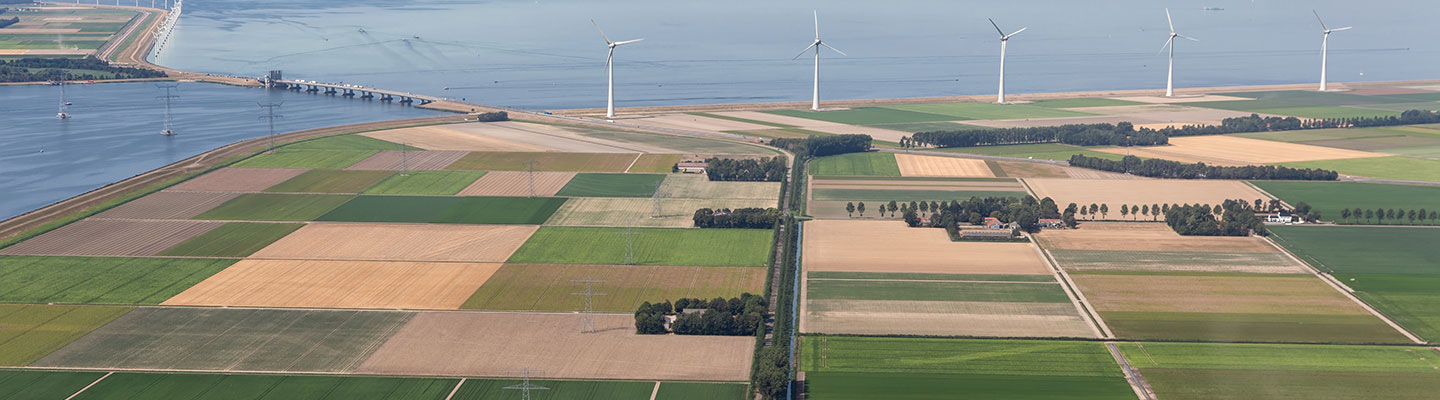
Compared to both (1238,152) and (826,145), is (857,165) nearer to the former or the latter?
(826,145)

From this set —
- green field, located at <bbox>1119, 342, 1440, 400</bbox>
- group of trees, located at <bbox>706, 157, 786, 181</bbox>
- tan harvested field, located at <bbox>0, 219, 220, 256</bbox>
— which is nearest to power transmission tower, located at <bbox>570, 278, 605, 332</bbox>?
green field, located at <bbox>1119, 342, 1440, 400</bbox>

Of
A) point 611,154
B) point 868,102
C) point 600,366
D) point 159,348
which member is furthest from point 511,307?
point 868,102

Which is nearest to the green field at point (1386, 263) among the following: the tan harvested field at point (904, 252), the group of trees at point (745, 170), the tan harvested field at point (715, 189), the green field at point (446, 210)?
the tan harvested field at point (904, 252)

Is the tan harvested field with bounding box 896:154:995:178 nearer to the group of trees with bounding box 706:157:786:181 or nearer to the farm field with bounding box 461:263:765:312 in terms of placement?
the group of trees with bounding box 706:157:786:181

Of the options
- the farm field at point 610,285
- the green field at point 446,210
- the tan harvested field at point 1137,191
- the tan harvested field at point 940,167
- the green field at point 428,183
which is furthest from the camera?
the tan harvested field at point 940,167

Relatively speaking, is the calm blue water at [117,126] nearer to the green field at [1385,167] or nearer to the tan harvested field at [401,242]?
the tan harvested field at [401,242]

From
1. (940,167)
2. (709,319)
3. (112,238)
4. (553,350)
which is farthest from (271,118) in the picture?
(709,319)
